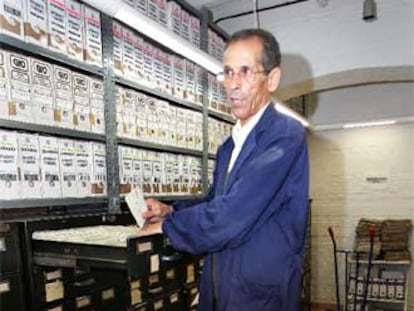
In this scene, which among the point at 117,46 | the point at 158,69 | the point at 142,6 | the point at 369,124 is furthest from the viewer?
the point at 369,124

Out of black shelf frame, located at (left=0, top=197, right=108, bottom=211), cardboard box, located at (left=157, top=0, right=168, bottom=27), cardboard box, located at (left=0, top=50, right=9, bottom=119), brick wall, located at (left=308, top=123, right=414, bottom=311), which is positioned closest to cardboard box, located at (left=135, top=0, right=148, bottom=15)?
cardboard box, located at (left=157, top=0, right=168, bottom=27)

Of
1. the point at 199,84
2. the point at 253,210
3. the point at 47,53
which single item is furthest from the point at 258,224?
the point at 199,84

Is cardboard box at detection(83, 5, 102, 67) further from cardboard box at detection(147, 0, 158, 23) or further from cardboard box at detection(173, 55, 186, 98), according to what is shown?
cardboard box at detection(173, 55, 186, 98)

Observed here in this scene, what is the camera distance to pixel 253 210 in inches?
49.1

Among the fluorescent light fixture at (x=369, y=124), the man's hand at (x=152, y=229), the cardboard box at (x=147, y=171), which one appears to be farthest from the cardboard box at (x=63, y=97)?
the fluorescent light fixture at (x=369, y=124)

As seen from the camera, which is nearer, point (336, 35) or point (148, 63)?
point (148, 63)

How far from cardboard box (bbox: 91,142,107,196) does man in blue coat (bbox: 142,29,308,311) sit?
Result: 71 cm

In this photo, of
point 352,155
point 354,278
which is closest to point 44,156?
point 354,278

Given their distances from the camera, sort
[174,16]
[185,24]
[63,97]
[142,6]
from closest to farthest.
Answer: [63,97] → [142,6] → [174,16] → [185,24]

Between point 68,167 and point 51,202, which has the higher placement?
point 68,167

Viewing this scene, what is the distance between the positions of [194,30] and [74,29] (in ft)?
4.26

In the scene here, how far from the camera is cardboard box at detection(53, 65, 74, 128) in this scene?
6.12 ft

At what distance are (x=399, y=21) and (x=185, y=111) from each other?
2096 millimetres

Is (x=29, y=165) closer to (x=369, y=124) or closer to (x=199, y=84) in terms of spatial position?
(x=199, y=84)
